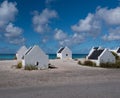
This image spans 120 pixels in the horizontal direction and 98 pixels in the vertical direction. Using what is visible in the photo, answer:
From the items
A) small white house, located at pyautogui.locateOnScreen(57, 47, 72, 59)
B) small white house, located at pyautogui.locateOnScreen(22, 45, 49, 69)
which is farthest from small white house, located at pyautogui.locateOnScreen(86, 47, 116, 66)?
small white house, located at pyautogui.locateOnScreen(57, 47, 72, 59)

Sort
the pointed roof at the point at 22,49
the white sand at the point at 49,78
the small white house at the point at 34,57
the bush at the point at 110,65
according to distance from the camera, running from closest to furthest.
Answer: the white sand at the point at 49,78 → the small white house at the point at 34,57 → the bush at the point at 110,65 → the pointed roof at the point at 22,49

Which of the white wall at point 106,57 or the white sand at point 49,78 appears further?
the white wall at point 106,57

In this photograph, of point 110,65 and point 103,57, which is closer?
point 110,65

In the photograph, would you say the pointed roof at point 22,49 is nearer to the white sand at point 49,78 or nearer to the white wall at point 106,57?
the white wall at point 106,57

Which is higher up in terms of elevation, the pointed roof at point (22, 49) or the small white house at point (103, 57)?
the pointed roof at point (22, 49)

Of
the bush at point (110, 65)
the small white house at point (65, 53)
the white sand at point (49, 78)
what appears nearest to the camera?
the white sand at point (49, 78)

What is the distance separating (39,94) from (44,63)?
19.3 metres

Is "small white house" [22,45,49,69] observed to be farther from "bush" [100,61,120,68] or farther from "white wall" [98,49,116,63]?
"white wall" [98,49,116,63]

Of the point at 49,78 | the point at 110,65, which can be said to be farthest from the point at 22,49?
the point at 49,78

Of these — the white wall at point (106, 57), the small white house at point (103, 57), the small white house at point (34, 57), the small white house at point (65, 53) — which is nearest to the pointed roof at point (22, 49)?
the small white house at point (65, 53)

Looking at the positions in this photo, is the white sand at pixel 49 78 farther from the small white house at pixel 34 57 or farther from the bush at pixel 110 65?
the bush at pixel 110 65

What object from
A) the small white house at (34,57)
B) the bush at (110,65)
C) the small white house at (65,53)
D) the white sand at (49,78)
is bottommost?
the white sand at (49,78)

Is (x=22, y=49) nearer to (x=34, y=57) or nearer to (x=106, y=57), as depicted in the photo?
(x=106, y=57)

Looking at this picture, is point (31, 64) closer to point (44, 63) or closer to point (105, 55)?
point (44, 63)
